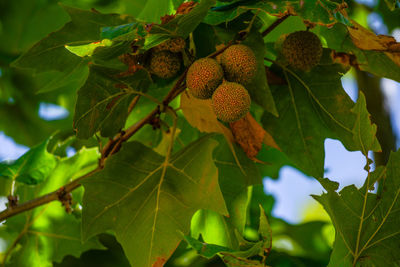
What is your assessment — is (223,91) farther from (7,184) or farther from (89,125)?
(7,184)

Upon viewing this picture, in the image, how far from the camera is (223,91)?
1.05 metres

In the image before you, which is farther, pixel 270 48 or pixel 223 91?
pixel 270 48

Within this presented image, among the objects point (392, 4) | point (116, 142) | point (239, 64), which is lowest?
point (116, 142)

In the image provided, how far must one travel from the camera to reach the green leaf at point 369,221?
1.11 meters

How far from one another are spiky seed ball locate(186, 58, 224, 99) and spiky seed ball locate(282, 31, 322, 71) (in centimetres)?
26

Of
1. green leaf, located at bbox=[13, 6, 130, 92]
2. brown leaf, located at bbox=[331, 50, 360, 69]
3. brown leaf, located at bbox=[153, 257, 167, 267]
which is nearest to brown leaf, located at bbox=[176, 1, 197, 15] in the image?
green leaf, located at bbox=[13, 6, 130, 92]

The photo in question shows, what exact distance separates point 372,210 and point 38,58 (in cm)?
89

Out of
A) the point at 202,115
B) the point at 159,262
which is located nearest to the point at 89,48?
the point at 202,115

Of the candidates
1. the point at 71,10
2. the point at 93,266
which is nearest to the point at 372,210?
the point at 71,10

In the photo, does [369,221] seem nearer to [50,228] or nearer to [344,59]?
[344,59]

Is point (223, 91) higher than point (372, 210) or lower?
higher

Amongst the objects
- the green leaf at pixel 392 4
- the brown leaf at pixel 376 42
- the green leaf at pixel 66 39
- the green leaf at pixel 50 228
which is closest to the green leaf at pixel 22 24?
the green leaf at pixel 50 228

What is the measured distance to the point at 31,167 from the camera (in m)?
1.59

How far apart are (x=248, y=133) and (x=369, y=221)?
376mm
